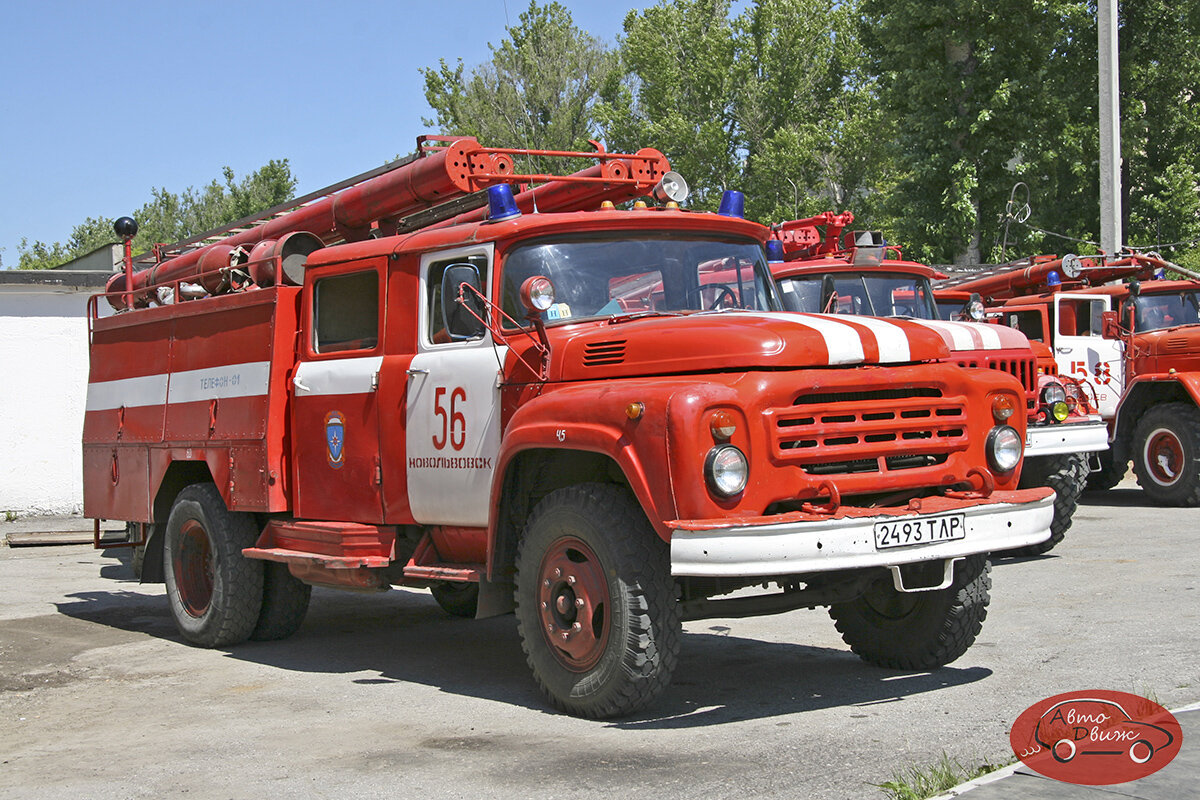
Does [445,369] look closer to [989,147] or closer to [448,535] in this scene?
[448,535]

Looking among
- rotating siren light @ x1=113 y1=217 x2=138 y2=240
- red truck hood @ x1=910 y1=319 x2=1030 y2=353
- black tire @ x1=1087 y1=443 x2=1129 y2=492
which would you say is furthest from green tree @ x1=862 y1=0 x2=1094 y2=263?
rotating siren light @ x1=113 y1=217 x2=138 y2=240

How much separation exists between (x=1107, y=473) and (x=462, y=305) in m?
12.6

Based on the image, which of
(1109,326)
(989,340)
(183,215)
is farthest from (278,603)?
(183,215)

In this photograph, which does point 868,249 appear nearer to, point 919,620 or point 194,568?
point 919,620

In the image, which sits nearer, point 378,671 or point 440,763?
point 440,763

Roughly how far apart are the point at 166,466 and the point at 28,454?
9.68m

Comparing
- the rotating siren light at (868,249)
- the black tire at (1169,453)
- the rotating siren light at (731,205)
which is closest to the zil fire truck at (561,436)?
the rotating siren light at (731,205)

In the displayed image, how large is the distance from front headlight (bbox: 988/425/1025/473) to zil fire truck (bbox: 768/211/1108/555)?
3.95 metres

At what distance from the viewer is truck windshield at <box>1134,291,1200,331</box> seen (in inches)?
634

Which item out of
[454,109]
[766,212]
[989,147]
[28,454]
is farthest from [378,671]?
[454,109]

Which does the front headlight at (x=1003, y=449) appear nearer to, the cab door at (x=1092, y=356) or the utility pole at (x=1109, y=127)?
the cab door at (x=1092, y=356)

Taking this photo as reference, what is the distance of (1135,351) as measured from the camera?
15875mm

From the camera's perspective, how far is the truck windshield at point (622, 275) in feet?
22.8

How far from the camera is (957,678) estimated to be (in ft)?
22.5
